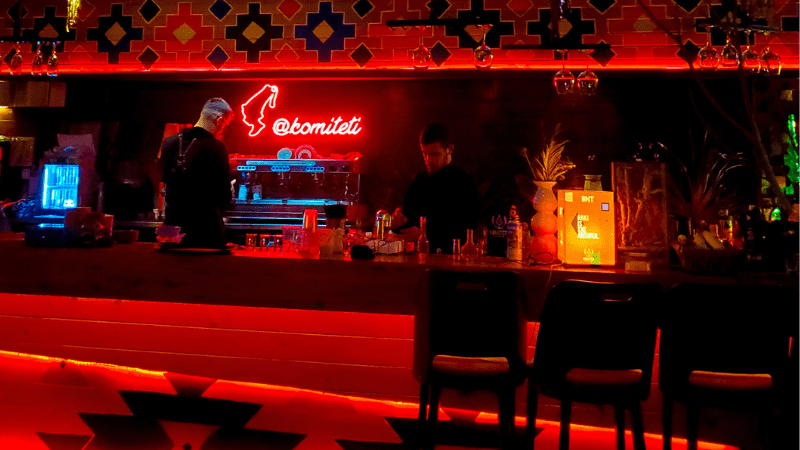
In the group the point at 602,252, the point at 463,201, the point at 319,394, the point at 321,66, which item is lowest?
the point at 319,394

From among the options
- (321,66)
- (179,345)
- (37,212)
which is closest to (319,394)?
(179,345)

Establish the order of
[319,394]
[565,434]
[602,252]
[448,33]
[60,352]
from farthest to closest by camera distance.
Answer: [448,33], [60,352], [319,394], [602,252], [565,434]

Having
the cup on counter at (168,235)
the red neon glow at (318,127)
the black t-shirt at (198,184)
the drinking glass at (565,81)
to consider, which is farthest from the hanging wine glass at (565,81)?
the red neon glow at (318,127)

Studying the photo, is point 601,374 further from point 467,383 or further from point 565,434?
point 467,383

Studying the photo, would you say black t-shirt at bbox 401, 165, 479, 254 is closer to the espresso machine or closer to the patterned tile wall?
the espresso machine

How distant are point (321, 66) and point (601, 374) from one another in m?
4.70

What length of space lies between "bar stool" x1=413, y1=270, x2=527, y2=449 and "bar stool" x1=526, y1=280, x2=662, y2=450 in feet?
0.39

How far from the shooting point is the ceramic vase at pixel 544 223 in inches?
108

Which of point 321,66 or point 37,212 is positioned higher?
point 321,66

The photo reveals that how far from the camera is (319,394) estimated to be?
3215mm

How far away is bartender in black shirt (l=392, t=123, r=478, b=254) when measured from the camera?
3.83 metres

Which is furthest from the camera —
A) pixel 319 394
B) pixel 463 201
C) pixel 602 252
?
pixel 463 201

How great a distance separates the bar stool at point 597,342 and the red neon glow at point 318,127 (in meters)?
4.28

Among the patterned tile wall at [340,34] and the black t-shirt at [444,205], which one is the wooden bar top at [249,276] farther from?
the patterned tile wall at [340,34]
